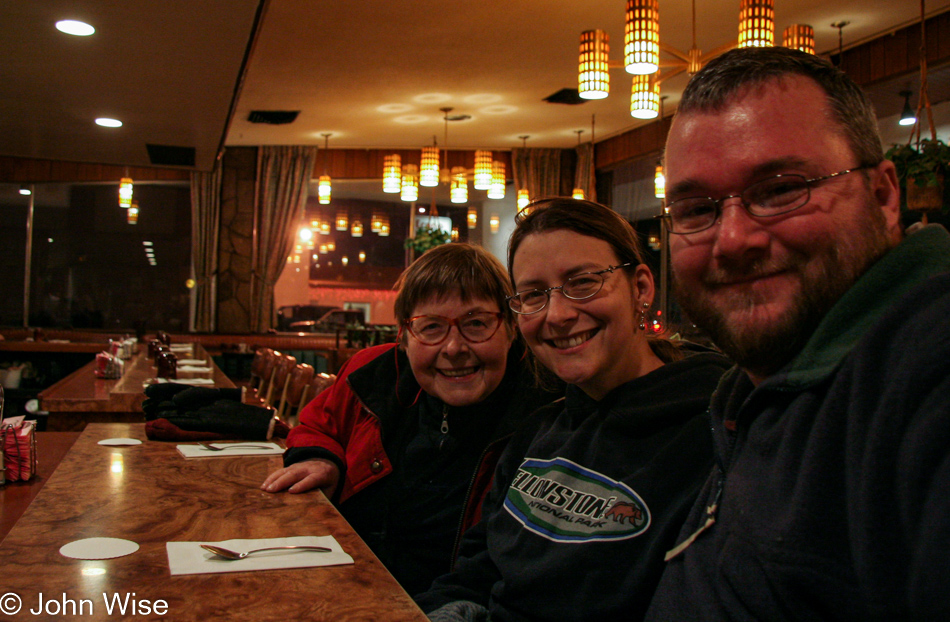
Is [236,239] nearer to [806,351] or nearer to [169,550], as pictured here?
[169,550]

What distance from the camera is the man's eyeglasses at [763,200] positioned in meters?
0.85

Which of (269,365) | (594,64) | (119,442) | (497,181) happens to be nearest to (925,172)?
(594,64)

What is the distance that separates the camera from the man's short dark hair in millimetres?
873

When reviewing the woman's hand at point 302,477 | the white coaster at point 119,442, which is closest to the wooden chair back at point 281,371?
the white coaster at point 119,442

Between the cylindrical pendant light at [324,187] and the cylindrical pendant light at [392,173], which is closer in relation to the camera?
the cylindrical pendant light at [392,173]

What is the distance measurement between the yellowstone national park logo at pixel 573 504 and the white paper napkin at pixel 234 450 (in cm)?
86

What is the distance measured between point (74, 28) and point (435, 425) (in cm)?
367

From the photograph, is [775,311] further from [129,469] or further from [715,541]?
[129,469]

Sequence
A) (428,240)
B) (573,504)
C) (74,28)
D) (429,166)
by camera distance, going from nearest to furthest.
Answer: (573,504)
(74,28)
(429,166)
(428,240)

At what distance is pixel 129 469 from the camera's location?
1.70 meters

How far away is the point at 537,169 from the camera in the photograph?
395 inches

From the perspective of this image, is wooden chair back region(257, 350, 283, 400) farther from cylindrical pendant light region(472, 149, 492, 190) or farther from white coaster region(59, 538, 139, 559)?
white coaster region(59, 538, 139, 559)

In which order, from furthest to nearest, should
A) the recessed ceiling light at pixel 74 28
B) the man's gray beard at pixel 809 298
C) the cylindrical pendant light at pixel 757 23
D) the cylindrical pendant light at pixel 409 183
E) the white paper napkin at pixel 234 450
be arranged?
the cylindrical pendant light at pixel 409 183 < the recessed ceiling light at pixel 74 28 < the cylindrical pendant light at pixel 757 23 < the white paper napkin at pixel 234 450 < the man's gray beard at pixel 809 298

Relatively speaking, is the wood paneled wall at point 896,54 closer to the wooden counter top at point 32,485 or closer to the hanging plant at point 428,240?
the hanging plant at point 428,240
